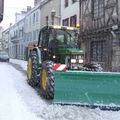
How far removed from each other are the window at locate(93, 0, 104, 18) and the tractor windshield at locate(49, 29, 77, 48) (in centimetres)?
1126

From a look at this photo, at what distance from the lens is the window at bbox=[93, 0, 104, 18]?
25.3m

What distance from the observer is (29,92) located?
1312cm

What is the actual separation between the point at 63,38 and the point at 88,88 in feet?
14.0

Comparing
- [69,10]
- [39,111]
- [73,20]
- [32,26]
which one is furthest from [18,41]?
[39,111]

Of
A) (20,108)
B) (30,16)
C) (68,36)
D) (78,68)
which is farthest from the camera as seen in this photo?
(30,16)

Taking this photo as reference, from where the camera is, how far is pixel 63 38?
14250mm

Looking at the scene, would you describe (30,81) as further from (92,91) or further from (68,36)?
(92,91)

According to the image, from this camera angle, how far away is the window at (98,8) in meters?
25.3

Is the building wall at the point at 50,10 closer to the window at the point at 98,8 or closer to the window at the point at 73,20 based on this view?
the window at the point at 73,20

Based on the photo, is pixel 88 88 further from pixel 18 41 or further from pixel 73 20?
pixel 18 41

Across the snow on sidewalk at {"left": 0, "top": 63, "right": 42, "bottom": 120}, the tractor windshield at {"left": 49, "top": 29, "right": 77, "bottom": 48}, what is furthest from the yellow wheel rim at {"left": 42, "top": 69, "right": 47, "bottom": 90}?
the tractor windshield at {"left": 49, "top": 29, "right": 77, "bottom": 48}

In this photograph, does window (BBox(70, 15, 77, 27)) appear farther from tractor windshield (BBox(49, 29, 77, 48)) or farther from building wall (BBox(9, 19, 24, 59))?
building wall (BBox(9, 19, 24, 59))

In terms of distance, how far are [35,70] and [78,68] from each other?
82.3 inches

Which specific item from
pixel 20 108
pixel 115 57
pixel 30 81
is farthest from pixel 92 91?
pixel 115 57
